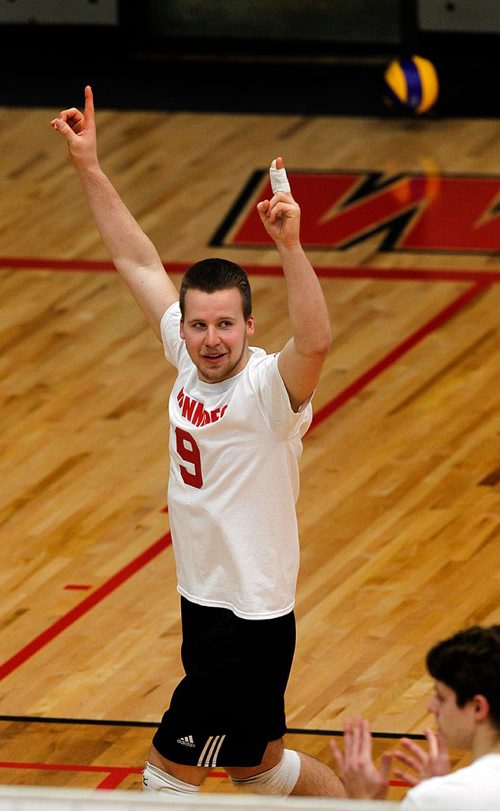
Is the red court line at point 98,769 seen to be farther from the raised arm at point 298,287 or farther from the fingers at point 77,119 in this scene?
the fingers at point 77,119

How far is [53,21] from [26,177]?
10.6ft

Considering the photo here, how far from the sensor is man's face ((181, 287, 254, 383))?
17.1 feet

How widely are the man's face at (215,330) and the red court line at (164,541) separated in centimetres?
240

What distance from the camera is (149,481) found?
28.6 feet

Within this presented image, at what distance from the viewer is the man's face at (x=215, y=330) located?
17.1ft

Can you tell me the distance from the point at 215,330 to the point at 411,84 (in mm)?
8671

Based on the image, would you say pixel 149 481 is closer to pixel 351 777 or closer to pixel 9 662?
pixel 9 662

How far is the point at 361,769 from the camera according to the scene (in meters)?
4.27

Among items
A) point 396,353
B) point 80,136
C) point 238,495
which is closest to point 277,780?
point 238,495

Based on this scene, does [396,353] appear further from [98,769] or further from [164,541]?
[98,769]

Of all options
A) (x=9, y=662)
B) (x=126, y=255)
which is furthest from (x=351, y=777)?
(x=9, y=662)

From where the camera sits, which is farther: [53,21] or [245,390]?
[53,21]

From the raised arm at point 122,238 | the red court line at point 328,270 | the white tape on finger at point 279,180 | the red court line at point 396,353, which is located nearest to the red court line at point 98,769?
the raised arm at point 122,238

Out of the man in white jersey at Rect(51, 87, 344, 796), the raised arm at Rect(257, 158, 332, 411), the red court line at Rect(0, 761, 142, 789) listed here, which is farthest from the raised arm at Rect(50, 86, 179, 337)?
the red court line at Rect(0, 761, 142, 789)
